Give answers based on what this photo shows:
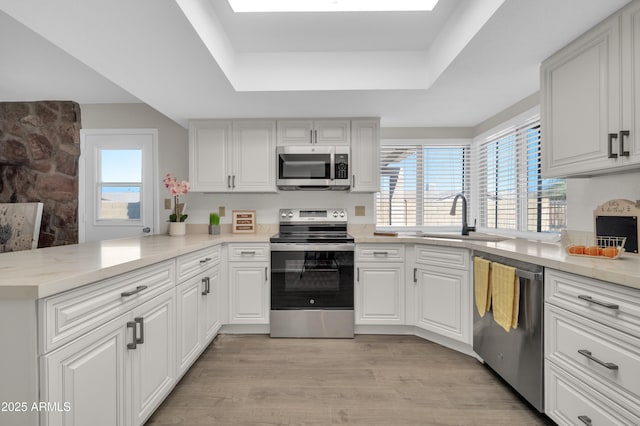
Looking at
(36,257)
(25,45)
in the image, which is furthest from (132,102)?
(36,257)

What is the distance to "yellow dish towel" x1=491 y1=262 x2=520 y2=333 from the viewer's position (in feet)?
5.80

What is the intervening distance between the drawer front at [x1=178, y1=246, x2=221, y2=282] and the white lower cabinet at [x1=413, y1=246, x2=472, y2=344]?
68.4 inches

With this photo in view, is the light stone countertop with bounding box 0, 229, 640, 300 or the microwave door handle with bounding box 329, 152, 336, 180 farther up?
the microwave door handle with bounding box 329, 152, 336, 180

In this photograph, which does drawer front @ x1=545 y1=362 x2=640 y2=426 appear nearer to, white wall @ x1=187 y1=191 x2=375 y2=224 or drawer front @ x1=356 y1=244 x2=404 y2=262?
drawer front @ x1=356 y1=244 x2=404 y2=262

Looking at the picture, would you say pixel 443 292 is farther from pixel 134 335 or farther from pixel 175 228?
pixel 175 228

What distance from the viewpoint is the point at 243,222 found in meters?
3.26

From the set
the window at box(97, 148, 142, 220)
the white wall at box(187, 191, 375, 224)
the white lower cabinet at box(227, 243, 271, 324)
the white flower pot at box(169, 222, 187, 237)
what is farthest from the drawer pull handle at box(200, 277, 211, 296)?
the window at box(97, 148, 142, 220)

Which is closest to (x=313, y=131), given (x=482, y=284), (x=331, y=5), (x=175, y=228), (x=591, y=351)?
(x=331, y=5)

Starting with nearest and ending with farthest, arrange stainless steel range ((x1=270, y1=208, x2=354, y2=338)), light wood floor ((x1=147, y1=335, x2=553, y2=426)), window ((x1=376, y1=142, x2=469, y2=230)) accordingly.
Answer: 1. light wood floor ((x1=147, y1=335, x2=553, y2=426))
2. stainless steel range ((x1=270, y1=208, x2=354, y2=338))
3. window ((x1=376, y1=142, x2=469, y2=230))

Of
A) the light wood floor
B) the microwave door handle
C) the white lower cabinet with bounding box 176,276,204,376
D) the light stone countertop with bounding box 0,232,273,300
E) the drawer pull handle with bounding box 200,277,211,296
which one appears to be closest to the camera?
the light stone countertop with bounding box 0,232,273,300

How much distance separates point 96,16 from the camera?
146 centimetres

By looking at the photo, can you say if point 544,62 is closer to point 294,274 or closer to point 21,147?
point 294,274

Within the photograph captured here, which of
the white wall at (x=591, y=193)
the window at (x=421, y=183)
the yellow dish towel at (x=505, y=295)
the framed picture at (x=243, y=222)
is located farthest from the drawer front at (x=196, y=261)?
the white wall at (x=591, y=193)

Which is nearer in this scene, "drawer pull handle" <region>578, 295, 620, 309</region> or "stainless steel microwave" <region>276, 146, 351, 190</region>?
"drawer pull handle" <region>578, 295, 620, 309</region>
